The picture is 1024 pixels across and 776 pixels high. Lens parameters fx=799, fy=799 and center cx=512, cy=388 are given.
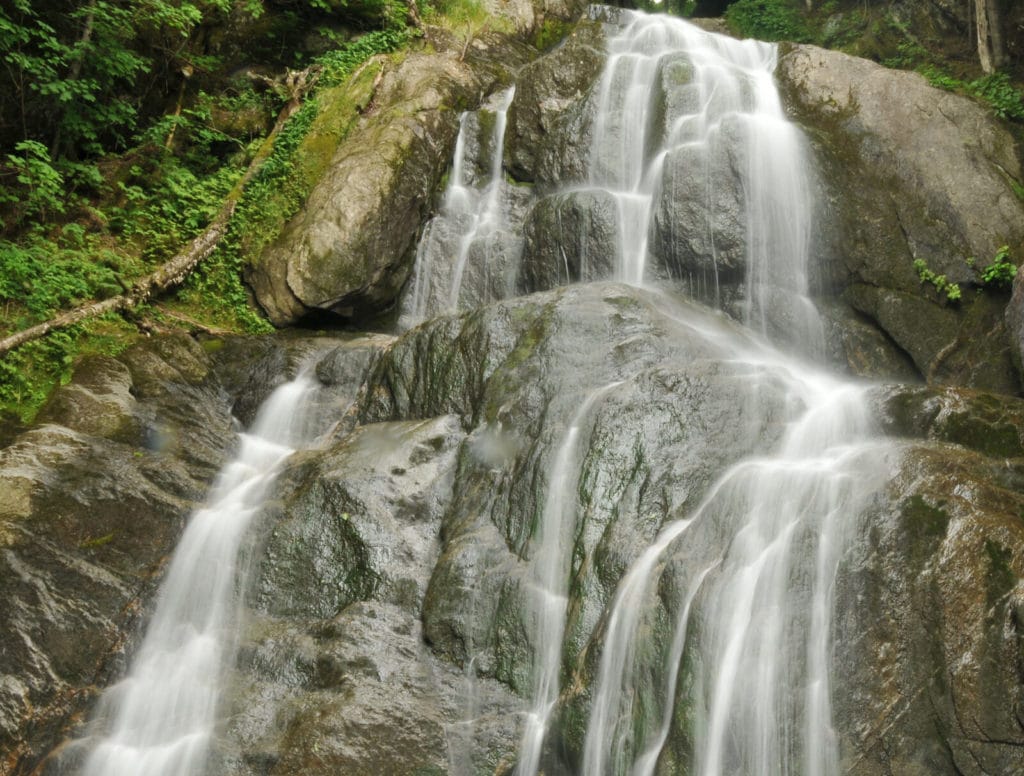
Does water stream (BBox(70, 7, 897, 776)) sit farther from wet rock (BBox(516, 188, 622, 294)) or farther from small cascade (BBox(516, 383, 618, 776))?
wet rock (BBox(516, 188, 622, 294))

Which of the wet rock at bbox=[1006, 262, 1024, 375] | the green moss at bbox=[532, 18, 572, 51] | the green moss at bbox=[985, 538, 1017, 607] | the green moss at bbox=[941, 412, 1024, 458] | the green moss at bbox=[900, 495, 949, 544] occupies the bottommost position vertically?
the green moss at bbox=[985, 538, 1017, 607]

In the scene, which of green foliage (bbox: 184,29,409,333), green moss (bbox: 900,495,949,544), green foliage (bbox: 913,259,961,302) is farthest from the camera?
green foliage (bbox: 184,29,409,333)

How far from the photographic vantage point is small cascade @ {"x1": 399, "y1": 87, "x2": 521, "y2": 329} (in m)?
11.3

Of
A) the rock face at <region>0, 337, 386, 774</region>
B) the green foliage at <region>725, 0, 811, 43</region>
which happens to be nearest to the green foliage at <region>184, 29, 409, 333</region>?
the rock face at <region>0, 337, 386, 774</region>

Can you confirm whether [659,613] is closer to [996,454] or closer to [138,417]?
[996,454]

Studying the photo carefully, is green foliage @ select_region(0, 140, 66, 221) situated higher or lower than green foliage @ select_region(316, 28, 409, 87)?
lower

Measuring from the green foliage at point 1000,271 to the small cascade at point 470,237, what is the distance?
5.85 m

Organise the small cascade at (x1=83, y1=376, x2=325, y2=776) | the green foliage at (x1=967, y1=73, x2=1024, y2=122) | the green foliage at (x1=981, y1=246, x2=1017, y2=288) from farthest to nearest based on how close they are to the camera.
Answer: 1. the green foliage at (x1=967, y1=73, x2=1024, y2=122)
2. the green foliage at (x1=981, y1=246, x2=1017, y2=288)
3. the small cascade at (x1=83, y1=376, x2=325, y2=776)

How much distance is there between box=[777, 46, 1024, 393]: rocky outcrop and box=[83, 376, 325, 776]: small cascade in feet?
23.8

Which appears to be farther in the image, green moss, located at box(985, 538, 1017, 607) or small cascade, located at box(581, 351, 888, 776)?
small cascade, located at box(581, 351, 888, 776)

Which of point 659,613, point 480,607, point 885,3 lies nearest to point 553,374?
point 480,607

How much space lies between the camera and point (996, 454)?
5.44 meters

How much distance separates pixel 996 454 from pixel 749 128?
6483mm

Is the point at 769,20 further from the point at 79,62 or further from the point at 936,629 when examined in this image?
the point at 936,629
